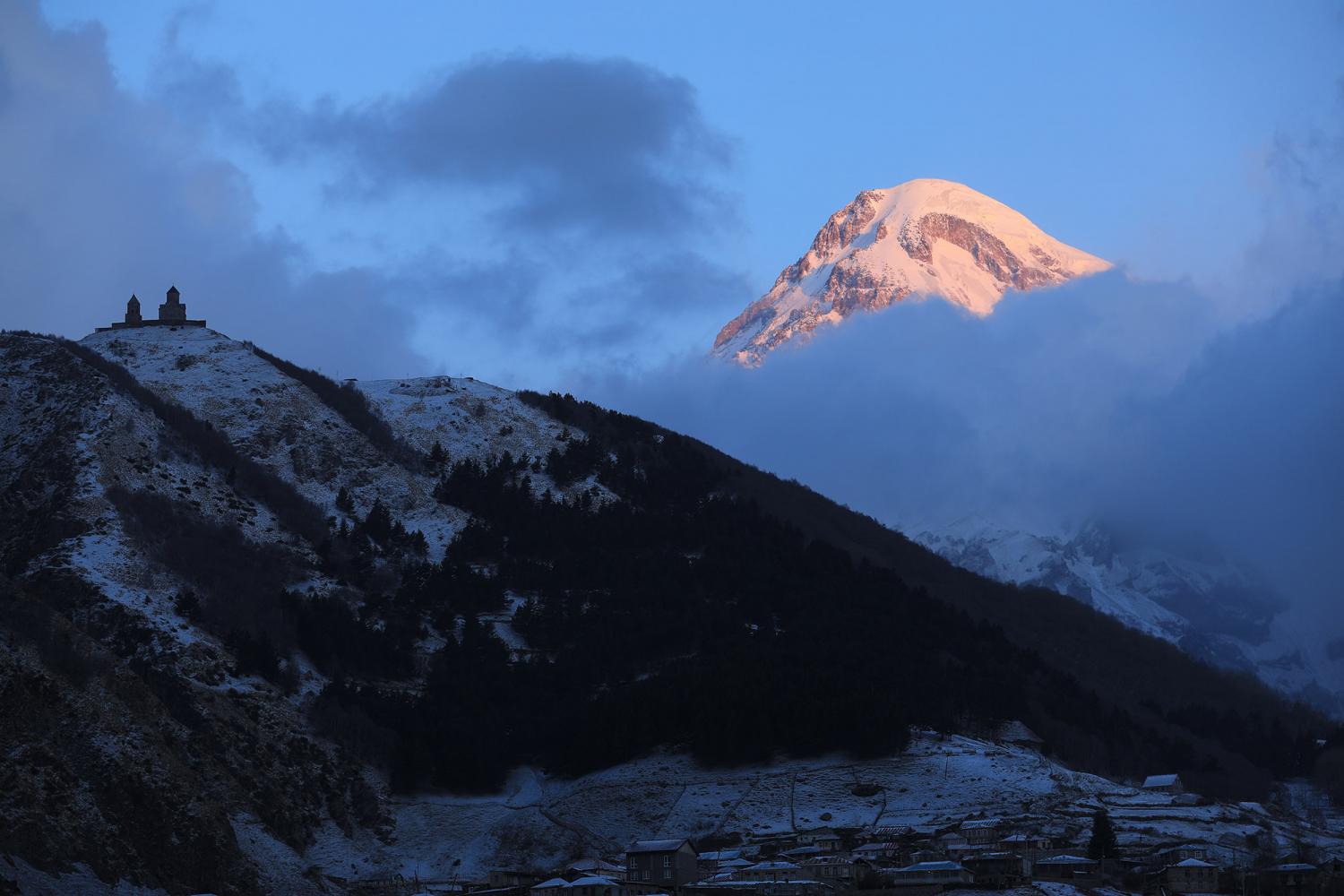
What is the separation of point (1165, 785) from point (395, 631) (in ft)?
196

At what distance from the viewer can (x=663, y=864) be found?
377 ft

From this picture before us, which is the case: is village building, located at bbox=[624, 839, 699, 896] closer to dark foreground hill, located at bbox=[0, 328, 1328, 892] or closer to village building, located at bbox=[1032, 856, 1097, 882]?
village building, located at bbox=[1032, 856, 1097, 882]

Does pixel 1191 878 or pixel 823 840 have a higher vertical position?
pixel 823 840

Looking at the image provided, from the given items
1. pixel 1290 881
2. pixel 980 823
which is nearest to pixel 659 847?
pixel 980 823

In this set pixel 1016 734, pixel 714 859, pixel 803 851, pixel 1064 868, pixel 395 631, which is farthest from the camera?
pixel 395 631

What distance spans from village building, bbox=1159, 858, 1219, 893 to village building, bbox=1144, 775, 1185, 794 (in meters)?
28.1

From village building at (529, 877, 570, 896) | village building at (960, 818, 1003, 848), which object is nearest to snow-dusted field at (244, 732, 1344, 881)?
village building at (960, 818, 1003, 848)

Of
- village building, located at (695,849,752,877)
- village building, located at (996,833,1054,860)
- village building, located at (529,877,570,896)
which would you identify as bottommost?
village building, located at (529,877,570,896)

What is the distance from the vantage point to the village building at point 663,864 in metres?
114

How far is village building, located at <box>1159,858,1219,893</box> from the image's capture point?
11106 centimetres

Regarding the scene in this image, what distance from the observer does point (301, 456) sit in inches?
7215

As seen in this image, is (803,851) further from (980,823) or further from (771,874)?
(980,823)

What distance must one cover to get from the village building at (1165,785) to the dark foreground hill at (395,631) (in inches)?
292

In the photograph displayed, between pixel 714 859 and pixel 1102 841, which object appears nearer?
pixel 1102 841
